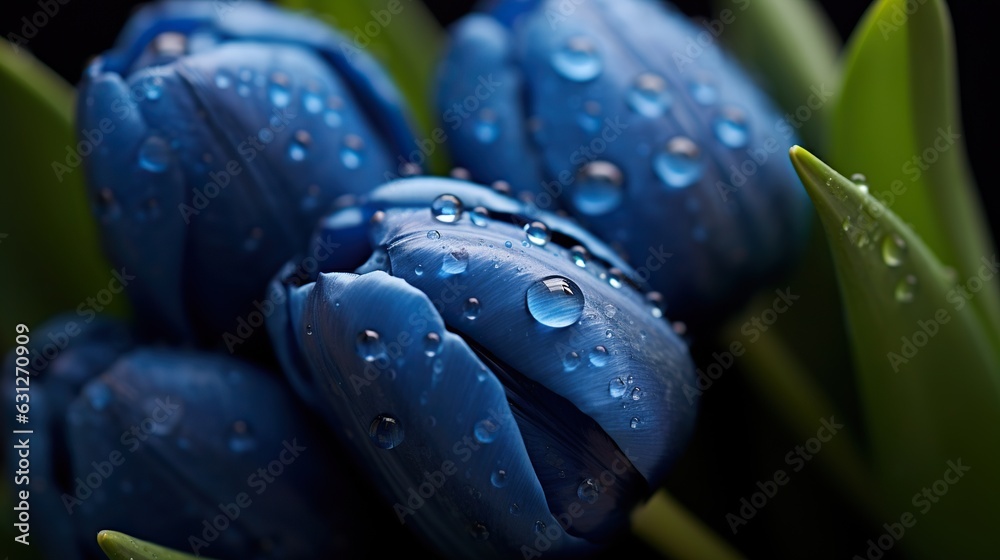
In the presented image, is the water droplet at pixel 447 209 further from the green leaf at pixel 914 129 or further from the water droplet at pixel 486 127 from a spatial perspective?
the green leaf at pixel 914 129

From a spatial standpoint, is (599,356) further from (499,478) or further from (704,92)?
(704,92)

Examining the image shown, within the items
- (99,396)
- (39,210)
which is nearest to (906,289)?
(99,396)

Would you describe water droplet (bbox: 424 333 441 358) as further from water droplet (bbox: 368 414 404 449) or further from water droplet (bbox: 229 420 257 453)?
water droplet (bbox: 229 420 257 453)

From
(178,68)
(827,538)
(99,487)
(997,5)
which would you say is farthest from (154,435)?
(997,5)

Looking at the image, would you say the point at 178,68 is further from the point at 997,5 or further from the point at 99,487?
the point at 997,5

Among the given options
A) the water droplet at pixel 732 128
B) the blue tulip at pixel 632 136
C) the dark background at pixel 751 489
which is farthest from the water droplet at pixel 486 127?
the dark background at pixel 751 489
